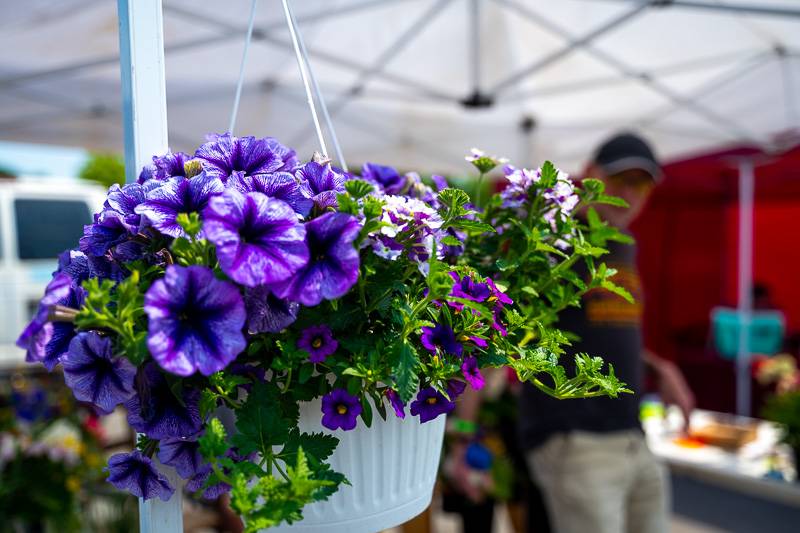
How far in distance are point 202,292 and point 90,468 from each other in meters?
2.22

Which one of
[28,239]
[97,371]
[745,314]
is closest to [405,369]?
[97,371]

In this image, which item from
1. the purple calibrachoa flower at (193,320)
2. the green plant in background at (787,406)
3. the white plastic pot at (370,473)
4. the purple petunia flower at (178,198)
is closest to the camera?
the purple calibrachoa flower at (193,320)

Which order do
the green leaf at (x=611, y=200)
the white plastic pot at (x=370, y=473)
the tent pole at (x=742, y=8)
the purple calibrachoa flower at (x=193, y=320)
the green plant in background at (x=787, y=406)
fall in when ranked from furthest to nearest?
the green plant in background at (x=787, y=406)
the tent pole at (x=742, y=8)
the green leaf at (x=611, y=200)
the white plastic pot at (x=370, y=473)
the purple calibrachoa flower at (x=193, y=320)

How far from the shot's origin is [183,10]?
102 inches

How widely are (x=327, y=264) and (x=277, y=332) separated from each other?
0.11m

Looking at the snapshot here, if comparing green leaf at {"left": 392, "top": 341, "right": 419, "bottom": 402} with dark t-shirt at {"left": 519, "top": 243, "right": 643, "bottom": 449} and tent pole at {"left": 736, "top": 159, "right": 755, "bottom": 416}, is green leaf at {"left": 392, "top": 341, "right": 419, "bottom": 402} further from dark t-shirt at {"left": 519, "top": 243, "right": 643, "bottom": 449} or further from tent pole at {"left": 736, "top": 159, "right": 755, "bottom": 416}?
tent pole at {"left": 736, "top": 159, "right": 755, "bottom": 416}

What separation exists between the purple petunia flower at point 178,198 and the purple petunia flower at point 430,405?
0.95 feet

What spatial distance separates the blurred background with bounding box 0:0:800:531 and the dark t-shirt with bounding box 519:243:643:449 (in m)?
0.81

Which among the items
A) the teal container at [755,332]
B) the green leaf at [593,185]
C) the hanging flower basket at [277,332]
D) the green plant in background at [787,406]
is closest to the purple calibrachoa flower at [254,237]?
the hanging flower basket at [277,332]

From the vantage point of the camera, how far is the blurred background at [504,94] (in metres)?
2.84

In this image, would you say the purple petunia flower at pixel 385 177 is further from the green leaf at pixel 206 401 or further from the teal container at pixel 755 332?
the teal container at pixel 755 332

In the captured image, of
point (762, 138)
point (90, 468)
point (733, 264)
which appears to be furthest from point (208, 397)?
point (733, 264)

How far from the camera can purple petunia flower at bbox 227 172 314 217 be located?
619mm

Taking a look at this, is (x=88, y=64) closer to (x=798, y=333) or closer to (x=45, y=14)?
(x=45, y=14)
